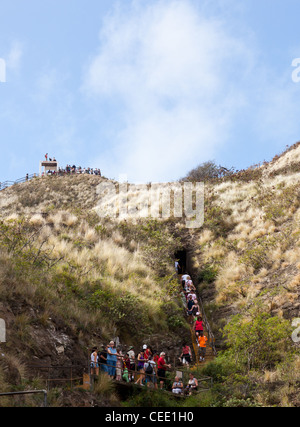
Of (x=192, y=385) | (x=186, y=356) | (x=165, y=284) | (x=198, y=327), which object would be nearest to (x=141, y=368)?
(x=192, y=385)

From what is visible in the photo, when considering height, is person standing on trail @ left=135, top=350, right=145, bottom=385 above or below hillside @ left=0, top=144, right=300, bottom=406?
below

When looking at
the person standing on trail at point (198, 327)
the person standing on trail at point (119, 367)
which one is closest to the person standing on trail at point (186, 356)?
the person standing on trail at point (198, 327)

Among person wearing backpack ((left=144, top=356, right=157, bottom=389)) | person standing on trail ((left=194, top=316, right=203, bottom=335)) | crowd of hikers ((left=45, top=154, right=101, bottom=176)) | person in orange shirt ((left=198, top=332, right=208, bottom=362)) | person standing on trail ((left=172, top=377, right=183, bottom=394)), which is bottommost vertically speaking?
person standing on trail ((left=172, top=377, right=183, bottom=394))

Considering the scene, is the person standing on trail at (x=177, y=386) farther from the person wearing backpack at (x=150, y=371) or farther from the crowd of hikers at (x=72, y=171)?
the crowd of hikers at (x=72, y=171)

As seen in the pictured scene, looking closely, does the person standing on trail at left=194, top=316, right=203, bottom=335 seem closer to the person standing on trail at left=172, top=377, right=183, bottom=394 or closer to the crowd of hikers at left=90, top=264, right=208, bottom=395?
the crowd of hikers at left=90, top=264, right=208, bottom=395

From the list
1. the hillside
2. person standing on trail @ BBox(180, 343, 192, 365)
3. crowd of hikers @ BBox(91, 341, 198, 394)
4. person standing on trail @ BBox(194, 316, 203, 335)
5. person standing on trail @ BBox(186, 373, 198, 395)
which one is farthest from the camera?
person standing on trail @ BBox(194, 316, 203, 335)

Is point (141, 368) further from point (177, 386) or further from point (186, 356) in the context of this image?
point (186, 356)

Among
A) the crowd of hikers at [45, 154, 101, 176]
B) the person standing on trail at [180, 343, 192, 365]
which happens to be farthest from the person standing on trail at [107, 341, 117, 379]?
the crowd of hikers at [45, 154, 101, 176]

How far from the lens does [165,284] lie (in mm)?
22500

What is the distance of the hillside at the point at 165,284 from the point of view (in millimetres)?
14023

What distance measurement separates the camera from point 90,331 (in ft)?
52.3

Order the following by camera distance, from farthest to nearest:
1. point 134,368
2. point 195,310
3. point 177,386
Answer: point 195,310 → point 134,368 → point 177,386

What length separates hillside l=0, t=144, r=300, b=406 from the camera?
14.0 metres
